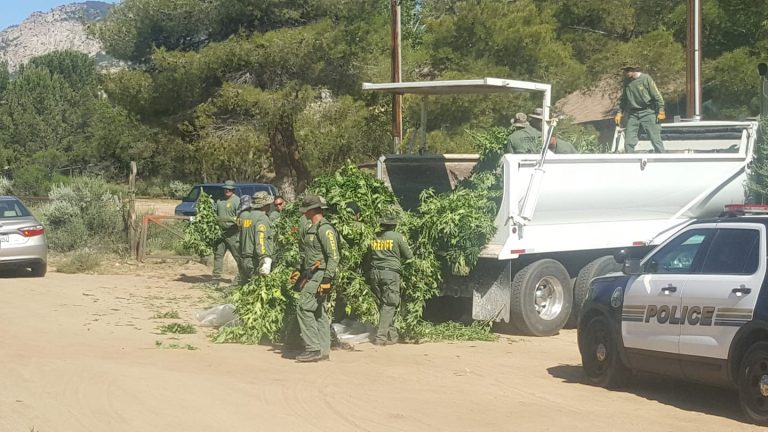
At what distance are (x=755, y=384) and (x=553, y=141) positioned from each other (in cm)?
663

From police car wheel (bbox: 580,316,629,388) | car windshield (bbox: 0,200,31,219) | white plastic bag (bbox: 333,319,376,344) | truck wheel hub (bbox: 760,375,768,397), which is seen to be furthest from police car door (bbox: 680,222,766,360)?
car windshield (bbox: 0,200,31,219)

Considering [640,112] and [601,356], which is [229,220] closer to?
[640,112]

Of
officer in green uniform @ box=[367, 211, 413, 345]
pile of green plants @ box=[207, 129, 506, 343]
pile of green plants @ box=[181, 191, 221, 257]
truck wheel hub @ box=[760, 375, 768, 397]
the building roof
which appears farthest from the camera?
the building roof

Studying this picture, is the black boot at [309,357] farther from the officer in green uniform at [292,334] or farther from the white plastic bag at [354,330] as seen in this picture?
the white plastic bag at [354,330]

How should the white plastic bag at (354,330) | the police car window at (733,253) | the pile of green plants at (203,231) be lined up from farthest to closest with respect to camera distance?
the pile of green plants at (203,231)
the white plastic bag at (354,330)
the police car window at (733,253)

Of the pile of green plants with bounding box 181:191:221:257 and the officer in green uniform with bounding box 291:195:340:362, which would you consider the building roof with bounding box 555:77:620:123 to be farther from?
the officer in green uniform with bounding box 291:195:340:362

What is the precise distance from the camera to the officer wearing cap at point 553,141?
48.2 ft

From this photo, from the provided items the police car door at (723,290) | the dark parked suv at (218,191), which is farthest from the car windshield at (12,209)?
the police car door at (723,290)

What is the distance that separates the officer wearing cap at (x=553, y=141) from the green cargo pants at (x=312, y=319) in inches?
179

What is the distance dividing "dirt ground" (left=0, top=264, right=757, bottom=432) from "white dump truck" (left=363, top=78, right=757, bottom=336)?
2.21 feet

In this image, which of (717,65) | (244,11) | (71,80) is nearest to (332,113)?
(244,11)

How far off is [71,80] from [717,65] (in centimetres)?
7647

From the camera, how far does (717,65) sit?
30547mm

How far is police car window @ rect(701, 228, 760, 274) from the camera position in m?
8.83
